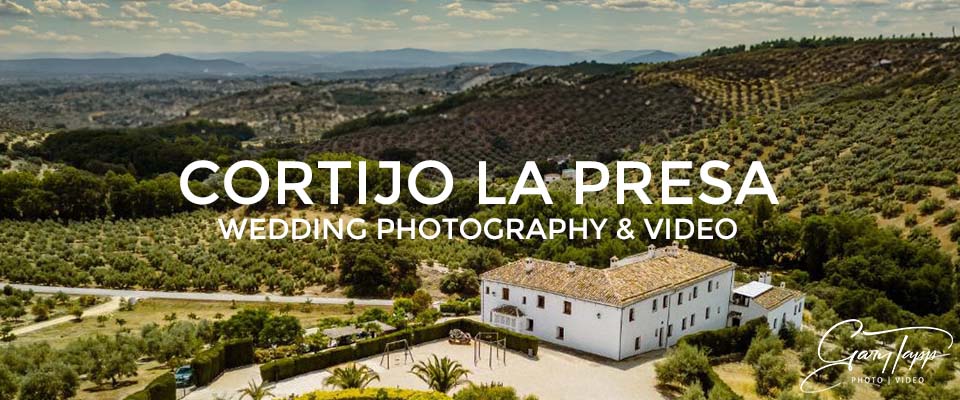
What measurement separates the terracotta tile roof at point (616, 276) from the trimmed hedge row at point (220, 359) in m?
13.9

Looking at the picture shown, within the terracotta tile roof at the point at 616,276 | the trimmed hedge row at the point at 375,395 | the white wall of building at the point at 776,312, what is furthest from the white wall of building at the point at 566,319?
the white wall of building at the point at 776,312

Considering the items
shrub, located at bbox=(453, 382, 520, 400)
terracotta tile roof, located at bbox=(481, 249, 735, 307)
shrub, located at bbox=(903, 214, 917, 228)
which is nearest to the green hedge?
terracotta tile roof, located at bbox=(481, 249, 735, 307)

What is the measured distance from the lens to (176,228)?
70.6 meters

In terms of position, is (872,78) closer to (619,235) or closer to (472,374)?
(619,235)

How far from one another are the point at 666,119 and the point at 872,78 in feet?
107

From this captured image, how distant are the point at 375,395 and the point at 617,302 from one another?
13.1 meters

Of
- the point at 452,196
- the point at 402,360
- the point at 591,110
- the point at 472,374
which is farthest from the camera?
the point at 591,110

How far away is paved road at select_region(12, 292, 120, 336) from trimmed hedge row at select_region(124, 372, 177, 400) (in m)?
18.6

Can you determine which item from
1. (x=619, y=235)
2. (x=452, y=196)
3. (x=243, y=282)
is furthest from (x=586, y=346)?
(x=452, y=196)

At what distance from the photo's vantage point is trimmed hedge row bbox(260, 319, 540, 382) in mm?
33656

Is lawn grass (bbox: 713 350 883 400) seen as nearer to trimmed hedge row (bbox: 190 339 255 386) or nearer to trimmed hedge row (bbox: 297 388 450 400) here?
trimmed hedge row (bbox: 297 388 450 400)

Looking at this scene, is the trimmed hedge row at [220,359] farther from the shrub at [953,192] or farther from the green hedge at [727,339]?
the shrub at [953,192]

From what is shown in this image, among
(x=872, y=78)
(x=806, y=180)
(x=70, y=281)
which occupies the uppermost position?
(x=872, y=78)

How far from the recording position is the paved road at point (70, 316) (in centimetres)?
4306
